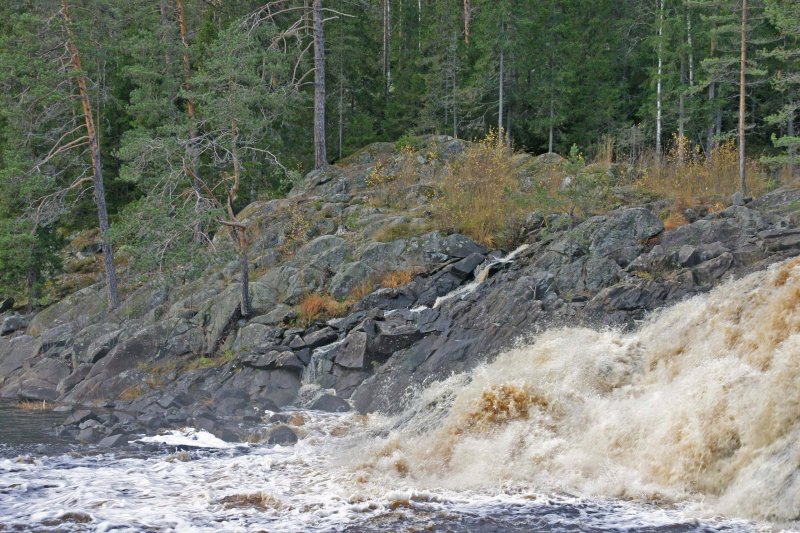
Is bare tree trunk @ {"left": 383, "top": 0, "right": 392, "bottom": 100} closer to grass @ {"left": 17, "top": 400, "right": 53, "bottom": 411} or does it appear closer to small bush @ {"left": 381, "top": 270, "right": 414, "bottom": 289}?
small bush @ {"left": 381, "top": 270, "right": 414, "bottom": 289}

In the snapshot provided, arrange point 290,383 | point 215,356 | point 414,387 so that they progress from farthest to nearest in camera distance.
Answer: point 215,356
point 290,383
point 414,387

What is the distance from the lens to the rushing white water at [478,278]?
1652 centimetres

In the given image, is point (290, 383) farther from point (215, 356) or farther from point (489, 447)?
point (489, 447)

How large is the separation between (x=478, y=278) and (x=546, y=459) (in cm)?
729

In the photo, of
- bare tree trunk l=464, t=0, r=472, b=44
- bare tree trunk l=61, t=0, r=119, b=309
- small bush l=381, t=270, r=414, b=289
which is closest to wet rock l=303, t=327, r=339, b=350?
small bush l=381, t=270, r=414, b=289

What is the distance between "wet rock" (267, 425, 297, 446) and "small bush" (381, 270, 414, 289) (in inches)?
218

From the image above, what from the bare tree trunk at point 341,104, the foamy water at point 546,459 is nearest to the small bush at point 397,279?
the foamy water at point 546,459

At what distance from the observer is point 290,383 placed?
52.0 ft

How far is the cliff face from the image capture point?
47.3ft

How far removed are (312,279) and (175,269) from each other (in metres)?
3.87

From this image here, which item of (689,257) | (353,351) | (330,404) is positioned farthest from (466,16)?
(330,404)

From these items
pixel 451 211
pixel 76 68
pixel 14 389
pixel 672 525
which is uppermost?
pixel 76 68

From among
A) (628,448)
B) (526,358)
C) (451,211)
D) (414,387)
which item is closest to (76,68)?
(451,211)

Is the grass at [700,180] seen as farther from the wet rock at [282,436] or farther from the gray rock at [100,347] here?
the gray rock at [100,347]
